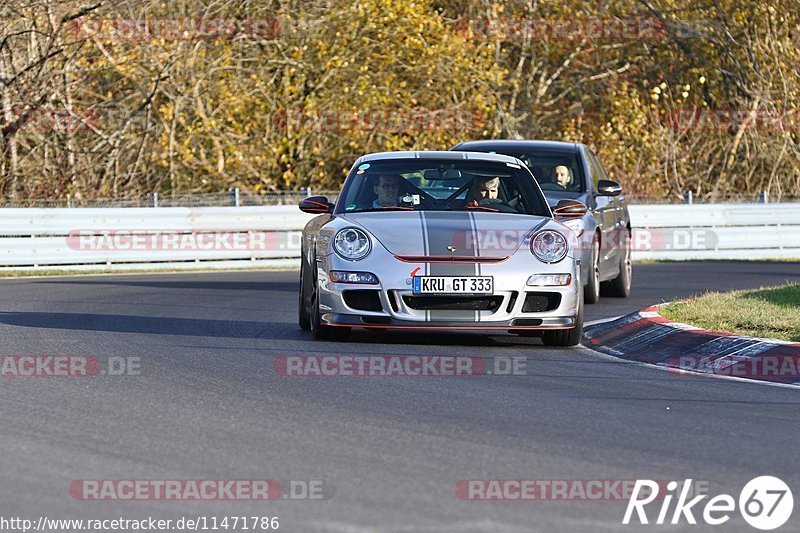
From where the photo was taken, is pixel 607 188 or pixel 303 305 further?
pixel 607 188

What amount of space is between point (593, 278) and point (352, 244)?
4980mm

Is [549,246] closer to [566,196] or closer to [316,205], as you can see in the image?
[316,205]

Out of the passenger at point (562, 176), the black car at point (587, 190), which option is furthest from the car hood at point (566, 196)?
the passenger at point (562, 176)

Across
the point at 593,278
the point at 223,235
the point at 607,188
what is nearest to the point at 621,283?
the point at 593,278

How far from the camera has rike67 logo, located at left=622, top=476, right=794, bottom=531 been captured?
5195 millimetres

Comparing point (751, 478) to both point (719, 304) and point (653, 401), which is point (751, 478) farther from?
point (719, 304)

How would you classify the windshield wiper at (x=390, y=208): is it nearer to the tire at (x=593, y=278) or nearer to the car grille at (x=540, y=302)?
the car grille at (x=540, y=302)

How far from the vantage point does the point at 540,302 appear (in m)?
10.7

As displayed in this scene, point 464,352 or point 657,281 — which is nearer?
point 464,352

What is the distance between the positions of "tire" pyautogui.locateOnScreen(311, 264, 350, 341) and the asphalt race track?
0.64ft

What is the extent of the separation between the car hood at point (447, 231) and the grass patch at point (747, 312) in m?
1.59

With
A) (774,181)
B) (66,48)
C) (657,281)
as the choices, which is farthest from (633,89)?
(657,281)

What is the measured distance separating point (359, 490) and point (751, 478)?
1586mm

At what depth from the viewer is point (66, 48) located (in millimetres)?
29281
